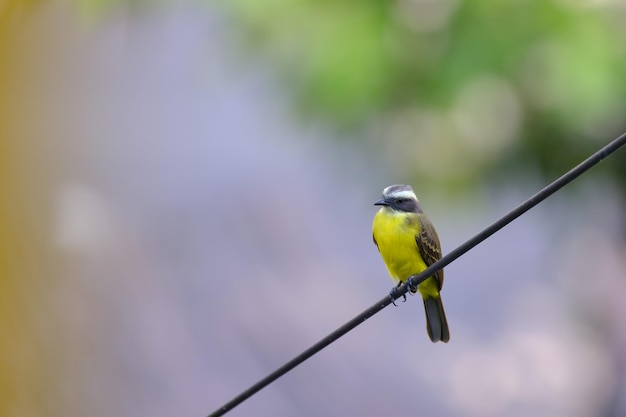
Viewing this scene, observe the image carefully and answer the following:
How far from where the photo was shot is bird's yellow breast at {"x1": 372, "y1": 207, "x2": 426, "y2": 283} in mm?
4625

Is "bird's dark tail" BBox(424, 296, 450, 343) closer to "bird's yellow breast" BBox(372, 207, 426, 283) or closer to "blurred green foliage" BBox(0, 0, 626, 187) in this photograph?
"bird's yellow breast" BBox(372, 207, 426, 283)

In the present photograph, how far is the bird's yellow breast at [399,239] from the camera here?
4.62 m

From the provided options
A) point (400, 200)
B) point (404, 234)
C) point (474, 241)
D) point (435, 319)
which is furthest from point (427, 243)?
point (474, 241)

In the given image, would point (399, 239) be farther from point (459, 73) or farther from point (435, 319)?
point (459, 73)

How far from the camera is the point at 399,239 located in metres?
4.64

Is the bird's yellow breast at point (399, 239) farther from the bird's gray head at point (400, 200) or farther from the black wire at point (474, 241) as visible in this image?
the black wire at point (474, 241)

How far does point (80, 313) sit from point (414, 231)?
3609mm

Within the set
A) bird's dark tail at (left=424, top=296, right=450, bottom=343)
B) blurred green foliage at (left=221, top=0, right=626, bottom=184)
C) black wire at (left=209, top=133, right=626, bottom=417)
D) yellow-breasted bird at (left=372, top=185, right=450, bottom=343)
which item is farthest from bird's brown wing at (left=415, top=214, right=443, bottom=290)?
black wire at (left=209, top=133, right=626, bottom=417)

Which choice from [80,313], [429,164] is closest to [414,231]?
[429,164]

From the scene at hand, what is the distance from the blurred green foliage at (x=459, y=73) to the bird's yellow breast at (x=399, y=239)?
96 centimetres

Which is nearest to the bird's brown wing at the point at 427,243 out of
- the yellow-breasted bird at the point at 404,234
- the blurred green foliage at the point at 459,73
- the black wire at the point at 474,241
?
the yellow-breasted bird at the point at 404,234

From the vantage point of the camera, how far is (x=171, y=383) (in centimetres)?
730

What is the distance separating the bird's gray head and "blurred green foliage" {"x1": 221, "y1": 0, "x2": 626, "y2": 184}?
857mm

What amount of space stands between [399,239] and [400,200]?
175mm
